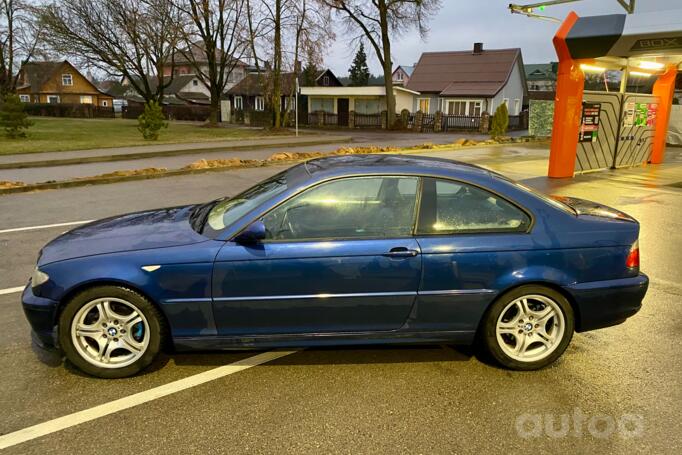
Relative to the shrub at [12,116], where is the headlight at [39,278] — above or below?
below

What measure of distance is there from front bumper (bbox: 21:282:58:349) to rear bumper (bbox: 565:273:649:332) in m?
3.37

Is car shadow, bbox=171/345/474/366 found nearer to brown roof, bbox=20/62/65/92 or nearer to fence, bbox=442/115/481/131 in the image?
fence, bbox=442/115/481/131

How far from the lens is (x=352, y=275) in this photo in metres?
3.22

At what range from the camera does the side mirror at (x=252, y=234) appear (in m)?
3.19

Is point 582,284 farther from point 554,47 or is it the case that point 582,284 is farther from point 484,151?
point 484,151

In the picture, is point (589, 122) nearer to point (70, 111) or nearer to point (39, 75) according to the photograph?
point (70, 111)

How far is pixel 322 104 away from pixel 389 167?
49132mm

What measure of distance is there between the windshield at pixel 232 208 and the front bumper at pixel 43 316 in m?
1.04

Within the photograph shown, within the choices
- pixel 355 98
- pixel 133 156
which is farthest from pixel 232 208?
pixel 355 98

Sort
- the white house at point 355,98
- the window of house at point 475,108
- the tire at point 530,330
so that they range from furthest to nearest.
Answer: the white house at point 355,98, the window of house at point 475,108, the tire at point 530,330

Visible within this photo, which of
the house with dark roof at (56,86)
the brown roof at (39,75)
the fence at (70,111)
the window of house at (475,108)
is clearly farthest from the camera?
the house with dark roof at (56,86)

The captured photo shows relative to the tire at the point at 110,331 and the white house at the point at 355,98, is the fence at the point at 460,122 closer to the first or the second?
the white house at the point at 355,98

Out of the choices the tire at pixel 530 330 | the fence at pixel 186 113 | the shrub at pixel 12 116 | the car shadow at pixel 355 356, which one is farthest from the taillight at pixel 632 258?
the fence at pixel 186 113

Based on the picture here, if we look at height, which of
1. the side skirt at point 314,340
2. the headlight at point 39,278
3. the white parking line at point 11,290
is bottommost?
the white parking line at point 11,290
